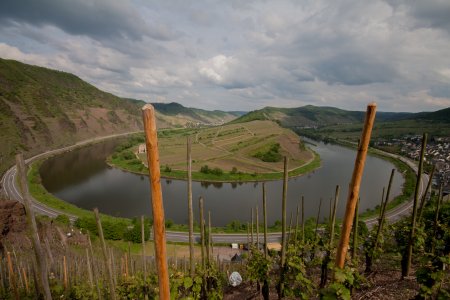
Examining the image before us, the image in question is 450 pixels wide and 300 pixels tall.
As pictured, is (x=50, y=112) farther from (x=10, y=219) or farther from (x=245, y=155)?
(x=10, y=219)

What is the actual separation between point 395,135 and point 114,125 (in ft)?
466

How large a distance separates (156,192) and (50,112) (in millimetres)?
126983

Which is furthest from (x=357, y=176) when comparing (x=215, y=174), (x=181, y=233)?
(x=215, y=174)

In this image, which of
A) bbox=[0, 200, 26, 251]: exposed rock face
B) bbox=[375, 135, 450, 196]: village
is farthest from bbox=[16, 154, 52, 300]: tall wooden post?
bbox=[375, 135, 450, 196]: village

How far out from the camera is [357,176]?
10.0ft

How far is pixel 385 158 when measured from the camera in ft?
300

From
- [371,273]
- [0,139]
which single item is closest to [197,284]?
[371,273]

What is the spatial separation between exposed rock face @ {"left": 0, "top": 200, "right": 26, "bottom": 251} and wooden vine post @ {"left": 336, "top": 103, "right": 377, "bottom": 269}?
1067 inches

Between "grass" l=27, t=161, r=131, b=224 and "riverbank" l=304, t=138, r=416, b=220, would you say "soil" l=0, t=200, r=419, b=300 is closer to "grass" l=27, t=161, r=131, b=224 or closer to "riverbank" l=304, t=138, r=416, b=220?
"grass" l=27, t=161, r=131, b=224

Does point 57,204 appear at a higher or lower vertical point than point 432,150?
lower

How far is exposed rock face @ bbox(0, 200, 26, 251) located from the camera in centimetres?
A: 2294

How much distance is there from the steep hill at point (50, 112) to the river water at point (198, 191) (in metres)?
14.0

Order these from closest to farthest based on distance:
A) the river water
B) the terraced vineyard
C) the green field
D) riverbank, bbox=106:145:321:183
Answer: the river water, riverbank, bbox=106:145:321:183, the green field, the terraced vineyard

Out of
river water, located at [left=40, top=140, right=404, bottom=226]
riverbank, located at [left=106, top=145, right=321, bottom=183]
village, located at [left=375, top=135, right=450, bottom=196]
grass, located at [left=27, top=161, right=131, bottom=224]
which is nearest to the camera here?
grass, located at [left=27, top=161, right=131, bottom=224]
